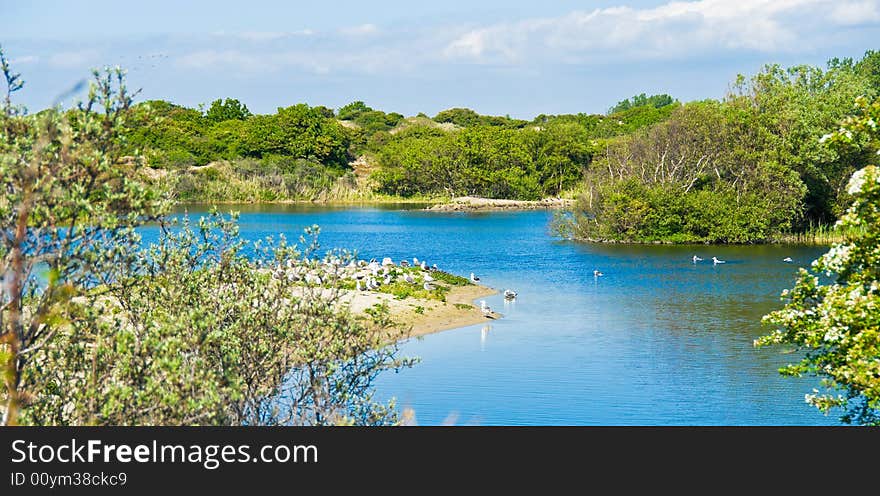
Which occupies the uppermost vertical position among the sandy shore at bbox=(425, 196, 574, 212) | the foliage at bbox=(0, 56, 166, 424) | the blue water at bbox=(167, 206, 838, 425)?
the foliage at bbox=(0, 56, 166, 424)

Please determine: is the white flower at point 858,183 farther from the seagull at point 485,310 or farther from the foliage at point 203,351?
the seagull at point 485,310

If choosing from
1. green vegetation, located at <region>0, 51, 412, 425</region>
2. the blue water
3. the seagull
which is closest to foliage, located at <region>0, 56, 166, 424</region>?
green vegetation, located at <region>0, 51, 412, 425</region>

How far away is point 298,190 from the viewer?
10188 cm

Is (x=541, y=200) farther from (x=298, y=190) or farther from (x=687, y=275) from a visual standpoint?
(x=687, y=275)

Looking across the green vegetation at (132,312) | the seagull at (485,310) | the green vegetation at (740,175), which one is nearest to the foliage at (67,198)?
the green vegetation at (132,312)

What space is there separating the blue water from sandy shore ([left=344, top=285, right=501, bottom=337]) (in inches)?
26.4

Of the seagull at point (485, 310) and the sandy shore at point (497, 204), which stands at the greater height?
the sandy shore at point (497, 204)

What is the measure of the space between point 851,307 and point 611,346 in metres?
14.9

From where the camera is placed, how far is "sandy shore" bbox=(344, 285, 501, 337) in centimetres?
3009

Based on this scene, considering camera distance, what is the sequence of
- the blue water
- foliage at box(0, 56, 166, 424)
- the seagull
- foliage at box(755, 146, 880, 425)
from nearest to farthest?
1. foliage at box(0, 56, 166, 424)
2. foliage at box(755, 146, 880, 425)
3. the blue water
4. the seagull

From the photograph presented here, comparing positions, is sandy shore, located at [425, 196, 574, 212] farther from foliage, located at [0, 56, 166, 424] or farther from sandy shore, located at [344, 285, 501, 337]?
foliage, located at [0, 56, 166, 424]

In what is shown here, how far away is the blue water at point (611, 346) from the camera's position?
20.7 metres

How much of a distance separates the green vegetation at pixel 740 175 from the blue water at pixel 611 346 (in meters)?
2.16
